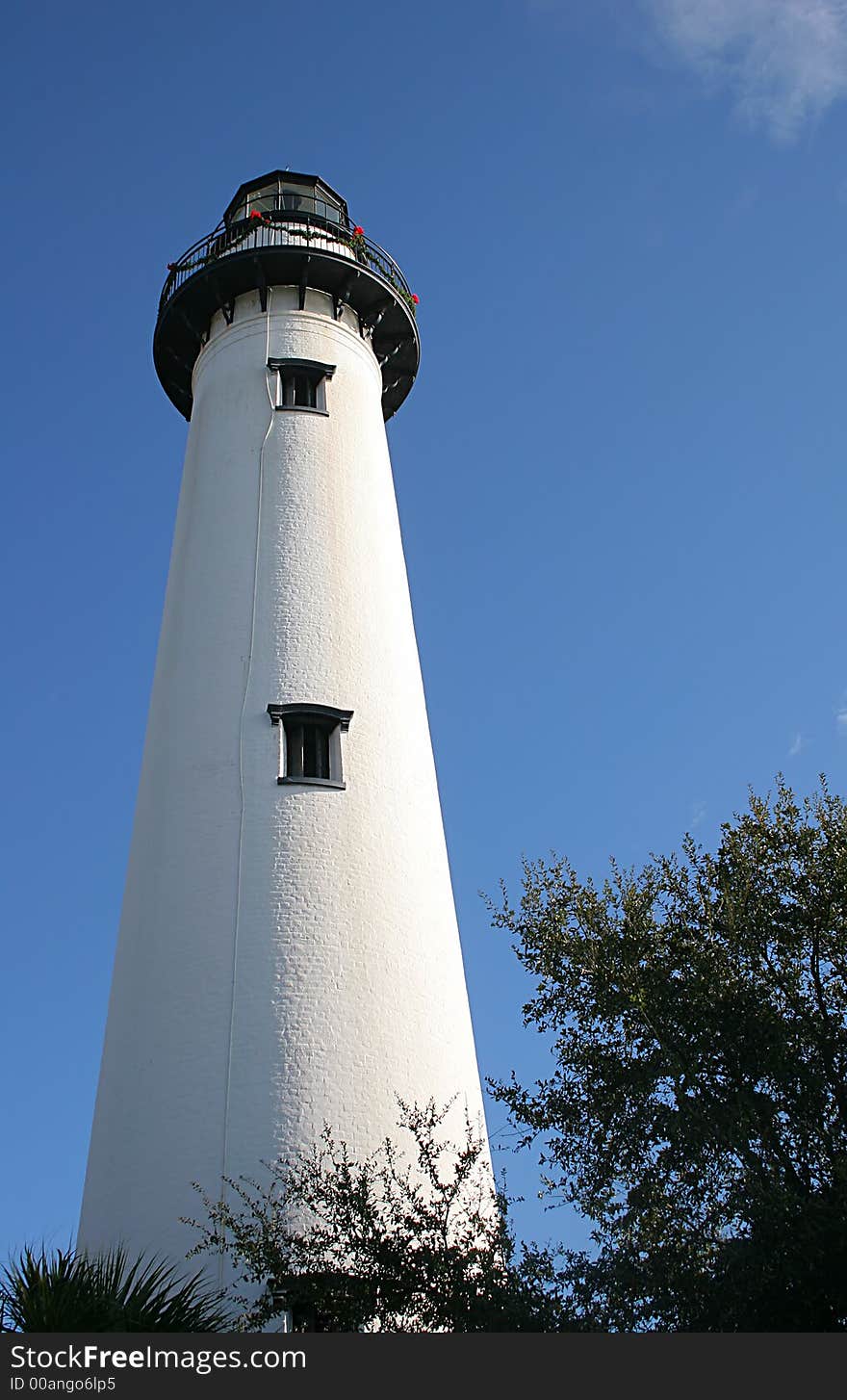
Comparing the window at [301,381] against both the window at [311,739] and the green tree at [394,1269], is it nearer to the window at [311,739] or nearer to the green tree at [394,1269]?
the window at [311,739]

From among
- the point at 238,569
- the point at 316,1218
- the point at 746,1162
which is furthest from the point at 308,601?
the point at 746,1162

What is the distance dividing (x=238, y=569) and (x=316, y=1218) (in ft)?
34.5

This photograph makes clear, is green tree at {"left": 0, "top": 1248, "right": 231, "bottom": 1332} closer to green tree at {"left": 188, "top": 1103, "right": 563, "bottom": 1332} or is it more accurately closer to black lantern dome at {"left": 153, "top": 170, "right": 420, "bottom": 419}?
green tree at {"left": 188, "top": 1103, "right": 563, "bottom": 1332}

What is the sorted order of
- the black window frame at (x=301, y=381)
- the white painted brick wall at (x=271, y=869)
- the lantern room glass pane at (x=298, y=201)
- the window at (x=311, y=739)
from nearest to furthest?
the white painted brick wall at (x=271, y=869)
the window at (x=311, y=739)
the black window frame at (x=301, y=381)
the lantern room glass pane at (x=298, y=201)

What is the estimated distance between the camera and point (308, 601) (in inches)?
823

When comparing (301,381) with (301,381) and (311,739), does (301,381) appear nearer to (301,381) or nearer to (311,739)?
(301,381)

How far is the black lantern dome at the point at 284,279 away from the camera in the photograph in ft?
83.1

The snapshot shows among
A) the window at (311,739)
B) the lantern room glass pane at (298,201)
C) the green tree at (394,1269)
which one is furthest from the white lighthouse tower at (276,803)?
the lantern room glass pane at (298,201)

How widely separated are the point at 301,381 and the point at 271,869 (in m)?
10.5

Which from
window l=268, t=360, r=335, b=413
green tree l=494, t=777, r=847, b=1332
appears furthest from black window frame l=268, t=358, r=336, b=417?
green tree l=494, t=777, r=847, b=1332

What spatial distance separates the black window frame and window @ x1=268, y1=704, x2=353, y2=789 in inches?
278

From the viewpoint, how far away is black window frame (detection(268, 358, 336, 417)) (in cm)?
2409

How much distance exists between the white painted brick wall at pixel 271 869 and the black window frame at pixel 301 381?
0.39 meters

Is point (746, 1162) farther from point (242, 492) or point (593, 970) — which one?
point (242, 492)
